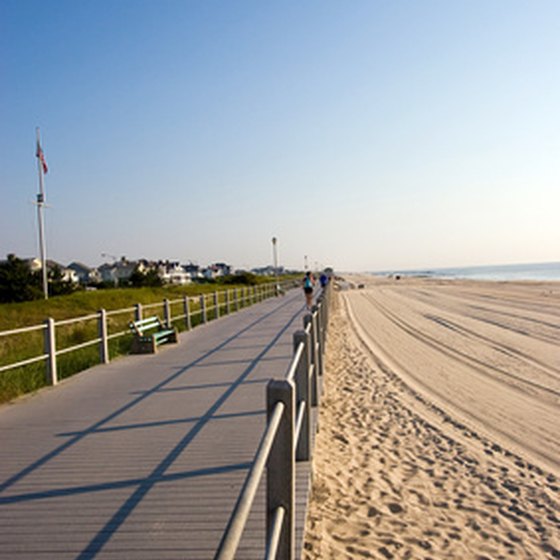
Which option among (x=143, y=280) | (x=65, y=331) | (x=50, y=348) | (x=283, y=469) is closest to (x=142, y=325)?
(x=50, y=348)

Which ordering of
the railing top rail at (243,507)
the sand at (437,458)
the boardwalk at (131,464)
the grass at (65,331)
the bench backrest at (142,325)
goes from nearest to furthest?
the railing top rail at (243,507) < the boardwalk at (131,464) < the sand at (437,458) < the grass at (65,331) < the bench backrest at (142,325)

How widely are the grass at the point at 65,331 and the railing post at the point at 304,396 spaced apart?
441 centimetres

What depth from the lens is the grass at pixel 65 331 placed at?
30.5 ft

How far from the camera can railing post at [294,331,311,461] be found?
477 cm

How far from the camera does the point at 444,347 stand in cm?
1491

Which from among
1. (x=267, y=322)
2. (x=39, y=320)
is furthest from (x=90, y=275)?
(x=267, y=322)

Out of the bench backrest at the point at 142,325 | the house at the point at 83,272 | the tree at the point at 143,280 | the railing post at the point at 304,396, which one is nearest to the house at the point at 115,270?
the house at the point at 83,272

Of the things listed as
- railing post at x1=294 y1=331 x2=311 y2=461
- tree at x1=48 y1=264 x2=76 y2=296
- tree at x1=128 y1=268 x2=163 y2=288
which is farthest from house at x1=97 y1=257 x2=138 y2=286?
railing post at x1=294 y1=331 x2=311 y2=461

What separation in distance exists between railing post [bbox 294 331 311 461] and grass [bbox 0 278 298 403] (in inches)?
173

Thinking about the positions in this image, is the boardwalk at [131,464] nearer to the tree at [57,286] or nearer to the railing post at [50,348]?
the railing post at [50,348]

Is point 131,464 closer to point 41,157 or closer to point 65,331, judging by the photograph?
point 65,331

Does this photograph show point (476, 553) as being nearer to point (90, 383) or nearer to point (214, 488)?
point (214, 488)

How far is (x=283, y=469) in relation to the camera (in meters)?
2.66

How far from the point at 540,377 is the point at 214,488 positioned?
8.59 metres
